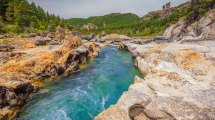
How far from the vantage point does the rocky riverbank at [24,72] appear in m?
7.95

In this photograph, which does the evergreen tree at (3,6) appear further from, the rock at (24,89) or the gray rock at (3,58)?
the rock at (24,89)

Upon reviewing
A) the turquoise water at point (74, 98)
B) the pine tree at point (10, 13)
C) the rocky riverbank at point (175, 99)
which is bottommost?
the turquoise water at point (74, 98)

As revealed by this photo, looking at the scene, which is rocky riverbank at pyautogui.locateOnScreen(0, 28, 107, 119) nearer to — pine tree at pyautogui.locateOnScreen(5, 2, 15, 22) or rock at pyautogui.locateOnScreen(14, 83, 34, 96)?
rock at pyautogui.locateOnScreen(14, 83, 34, 96)

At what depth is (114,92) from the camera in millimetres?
11398

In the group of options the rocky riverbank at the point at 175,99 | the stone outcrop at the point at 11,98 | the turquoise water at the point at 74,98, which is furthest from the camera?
the turquoise water at the point at 74,98

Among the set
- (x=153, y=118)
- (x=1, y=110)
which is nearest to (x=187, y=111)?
(x=153, y=118)

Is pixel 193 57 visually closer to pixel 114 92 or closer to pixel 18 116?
pixel 114 92

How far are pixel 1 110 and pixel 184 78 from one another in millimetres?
15975

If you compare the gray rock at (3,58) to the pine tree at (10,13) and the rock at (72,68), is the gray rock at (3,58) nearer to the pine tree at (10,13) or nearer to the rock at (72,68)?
the rock at (72,68)

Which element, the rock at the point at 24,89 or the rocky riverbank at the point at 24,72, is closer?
the rocky riverbank at the point at 24,72

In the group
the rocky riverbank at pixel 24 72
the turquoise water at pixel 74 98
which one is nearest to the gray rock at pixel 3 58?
the rocky riverbank at pixel 24 72

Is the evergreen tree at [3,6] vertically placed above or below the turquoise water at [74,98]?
above

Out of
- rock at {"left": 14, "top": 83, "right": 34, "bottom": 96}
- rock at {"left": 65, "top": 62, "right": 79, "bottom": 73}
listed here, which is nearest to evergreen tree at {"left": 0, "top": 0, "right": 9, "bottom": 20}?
rock at {"left": 65, "top": 62, "right": 79, "bottom": 73}

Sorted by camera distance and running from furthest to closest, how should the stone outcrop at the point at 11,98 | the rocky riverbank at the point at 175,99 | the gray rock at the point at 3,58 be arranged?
the gray rock at the point at 3,58
the stone outcrop at the point at 11,98
the rocky riverbank at the point at 175,99
